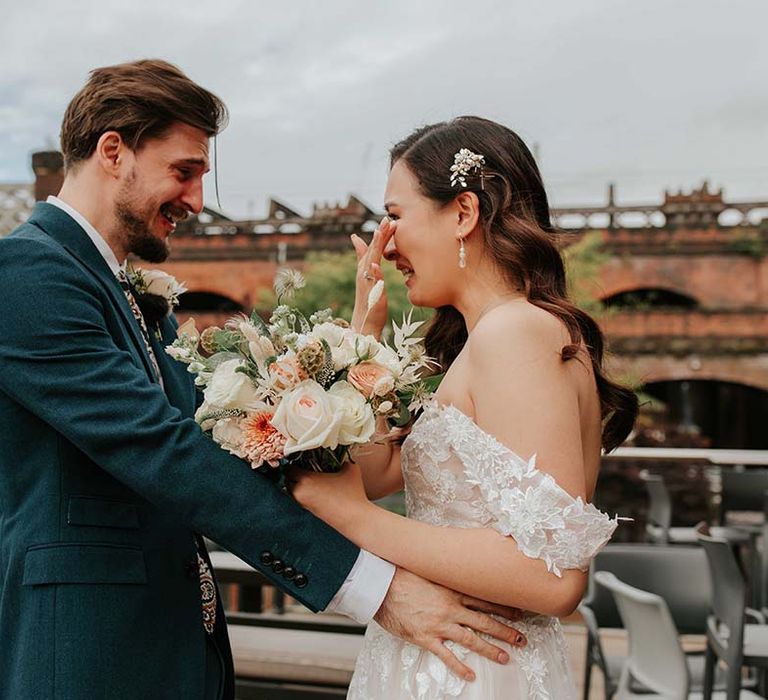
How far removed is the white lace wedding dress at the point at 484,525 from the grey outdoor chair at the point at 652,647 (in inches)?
46.8

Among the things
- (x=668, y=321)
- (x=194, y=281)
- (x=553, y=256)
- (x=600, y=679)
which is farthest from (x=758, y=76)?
(x=553, y=256)

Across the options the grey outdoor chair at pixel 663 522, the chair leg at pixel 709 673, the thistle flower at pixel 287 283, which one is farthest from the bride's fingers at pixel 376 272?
the grey outdoor chair at pixel 663 522

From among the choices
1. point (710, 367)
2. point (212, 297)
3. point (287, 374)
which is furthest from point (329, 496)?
point (212, 297)

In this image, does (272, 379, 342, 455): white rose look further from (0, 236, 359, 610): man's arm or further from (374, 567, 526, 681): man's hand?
(374, 567, 526, 681): man's hand

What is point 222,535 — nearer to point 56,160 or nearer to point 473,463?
point 473,463

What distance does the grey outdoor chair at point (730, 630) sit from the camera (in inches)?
131

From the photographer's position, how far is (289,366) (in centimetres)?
177

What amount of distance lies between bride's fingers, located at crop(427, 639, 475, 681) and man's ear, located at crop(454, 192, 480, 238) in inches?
32.7

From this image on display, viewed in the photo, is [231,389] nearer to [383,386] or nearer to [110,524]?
[383,386]

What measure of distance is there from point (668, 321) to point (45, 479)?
24162 mm

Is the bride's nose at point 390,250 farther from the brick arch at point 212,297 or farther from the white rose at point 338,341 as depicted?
the brick arch at point 212,297

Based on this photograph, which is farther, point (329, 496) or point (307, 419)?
point (329, 496)

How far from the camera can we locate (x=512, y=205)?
6.86 ft

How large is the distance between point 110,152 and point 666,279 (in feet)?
86.5
